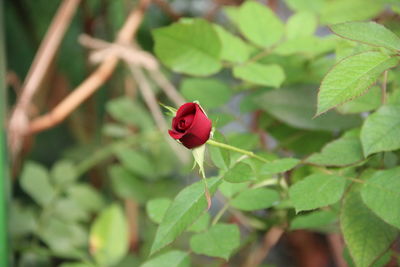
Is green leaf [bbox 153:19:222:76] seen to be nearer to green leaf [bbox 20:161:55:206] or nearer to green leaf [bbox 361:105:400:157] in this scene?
green leaf [bbox 361:105:400:157]

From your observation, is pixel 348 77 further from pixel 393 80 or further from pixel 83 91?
pixel 83 91

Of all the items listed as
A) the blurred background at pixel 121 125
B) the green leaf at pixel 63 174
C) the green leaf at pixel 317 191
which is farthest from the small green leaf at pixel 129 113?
the green leaf at pixel 317 191

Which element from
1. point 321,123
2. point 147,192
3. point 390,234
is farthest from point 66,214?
point 390,234

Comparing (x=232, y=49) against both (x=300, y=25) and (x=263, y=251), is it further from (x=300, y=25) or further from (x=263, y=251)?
(x=263, y=251)

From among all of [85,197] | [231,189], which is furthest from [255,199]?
[85,197]

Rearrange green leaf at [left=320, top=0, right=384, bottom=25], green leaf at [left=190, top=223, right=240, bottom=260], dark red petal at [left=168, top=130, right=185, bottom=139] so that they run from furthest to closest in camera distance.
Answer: green leaf at [left=320, top=0, right=384, bottom=25] → green leaf at [left=190, top=223, right=240, bottom=260] → dark red petal at [left=168, top=130, right=185, bottom=139]

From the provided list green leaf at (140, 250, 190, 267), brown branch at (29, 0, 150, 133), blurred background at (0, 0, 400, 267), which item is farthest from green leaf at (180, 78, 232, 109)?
brown branch at (29, 0, 150, 133)
